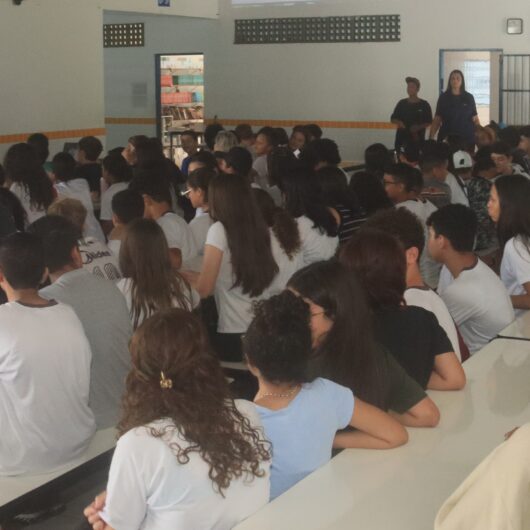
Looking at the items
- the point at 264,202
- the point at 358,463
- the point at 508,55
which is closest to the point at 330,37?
the point at 508,55

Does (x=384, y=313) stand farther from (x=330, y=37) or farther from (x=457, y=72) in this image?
(x=330, y=37)

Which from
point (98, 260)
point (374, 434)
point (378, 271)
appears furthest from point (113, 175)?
point (374, 434)

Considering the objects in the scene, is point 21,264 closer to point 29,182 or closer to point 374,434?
point 374,434

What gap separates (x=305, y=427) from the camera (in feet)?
8.64

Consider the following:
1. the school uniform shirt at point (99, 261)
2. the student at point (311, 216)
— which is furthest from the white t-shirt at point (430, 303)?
the student at point (311, 216)

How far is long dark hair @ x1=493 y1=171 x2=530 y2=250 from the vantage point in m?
Result: 5.00

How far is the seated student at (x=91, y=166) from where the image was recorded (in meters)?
8.20

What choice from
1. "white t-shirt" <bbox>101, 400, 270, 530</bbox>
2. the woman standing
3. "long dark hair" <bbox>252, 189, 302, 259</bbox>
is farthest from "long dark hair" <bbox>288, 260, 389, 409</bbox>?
the woman standing

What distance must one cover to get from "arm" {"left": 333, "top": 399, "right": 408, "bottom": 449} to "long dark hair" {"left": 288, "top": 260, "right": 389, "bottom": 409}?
90 mm

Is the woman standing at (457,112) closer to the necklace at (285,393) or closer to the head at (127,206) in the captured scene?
the head at (127,206)

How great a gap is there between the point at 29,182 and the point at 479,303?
11.4ft

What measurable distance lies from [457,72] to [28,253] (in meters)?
9.71

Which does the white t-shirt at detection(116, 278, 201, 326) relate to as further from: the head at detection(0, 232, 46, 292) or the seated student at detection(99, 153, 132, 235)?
the seated student at detection(99, 153, 132, 235)

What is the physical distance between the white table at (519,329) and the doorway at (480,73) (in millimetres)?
9549
